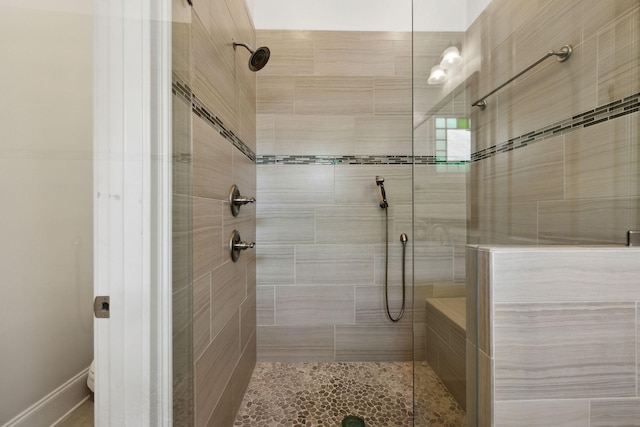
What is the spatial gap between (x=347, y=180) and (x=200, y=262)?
1.16 metres

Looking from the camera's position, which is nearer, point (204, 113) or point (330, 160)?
point (204, 113)

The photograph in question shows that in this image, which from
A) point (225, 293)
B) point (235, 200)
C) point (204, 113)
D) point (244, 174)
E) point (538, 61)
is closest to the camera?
point (204, 113)

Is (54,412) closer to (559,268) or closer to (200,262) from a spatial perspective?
(200,262)

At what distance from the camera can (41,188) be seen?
1.81 feet

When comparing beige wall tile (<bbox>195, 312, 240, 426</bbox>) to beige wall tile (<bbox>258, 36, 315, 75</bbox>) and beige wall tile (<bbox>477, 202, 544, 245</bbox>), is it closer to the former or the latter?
beige wall tile (<bbox>477, 202, 544, 245</bbox>)

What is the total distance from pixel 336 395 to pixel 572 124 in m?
1.70

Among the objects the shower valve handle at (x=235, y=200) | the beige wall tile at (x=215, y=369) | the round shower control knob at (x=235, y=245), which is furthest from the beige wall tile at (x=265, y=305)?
the shower valve handle at (x=235, y=200)

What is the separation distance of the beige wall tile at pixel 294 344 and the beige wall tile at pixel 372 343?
88 mm

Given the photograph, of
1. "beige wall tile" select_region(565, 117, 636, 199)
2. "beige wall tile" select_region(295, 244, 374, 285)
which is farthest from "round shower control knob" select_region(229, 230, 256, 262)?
"beige wall tile" select_region(565, 117, 636, 199)

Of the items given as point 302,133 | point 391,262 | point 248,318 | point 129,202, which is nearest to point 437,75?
point 302,133

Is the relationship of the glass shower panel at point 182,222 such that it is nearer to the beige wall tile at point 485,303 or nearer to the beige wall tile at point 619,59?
the beige wall tile at point 485,303

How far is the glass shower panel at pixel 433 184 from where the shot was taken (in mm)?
1011

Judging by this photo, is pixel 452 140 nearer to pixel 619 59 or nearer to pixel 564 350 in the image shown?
pixel 619 59

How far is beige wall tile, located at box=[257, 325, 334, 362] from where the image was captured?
1.74 meters
